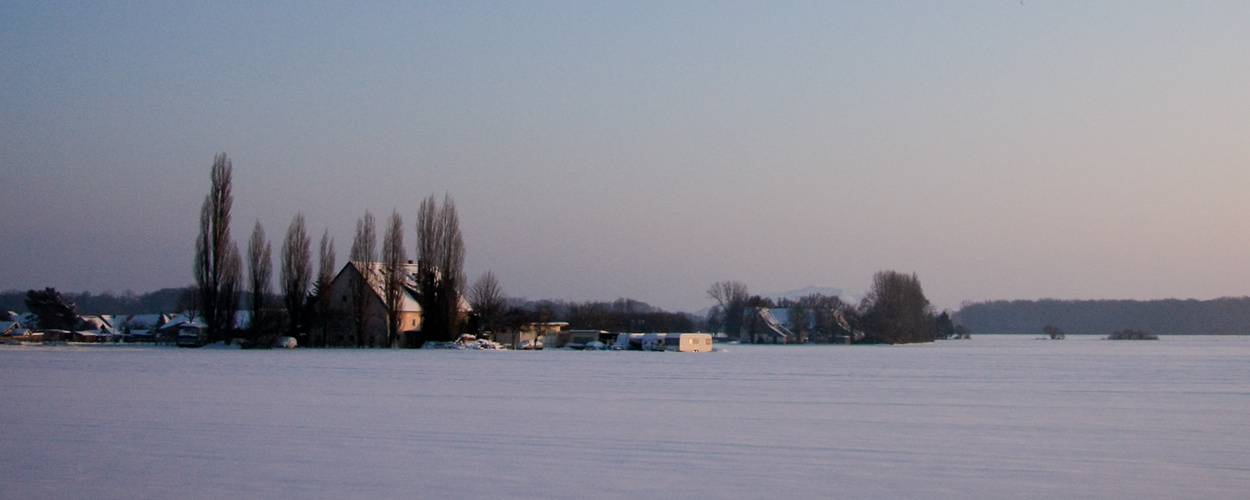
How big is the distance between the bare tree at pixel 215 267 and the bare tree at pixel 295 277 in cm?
276

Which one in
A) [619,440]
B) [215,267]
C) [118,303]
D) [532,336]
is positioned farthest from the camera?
[118,303]

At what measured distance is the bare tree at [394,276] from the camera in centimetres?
5275

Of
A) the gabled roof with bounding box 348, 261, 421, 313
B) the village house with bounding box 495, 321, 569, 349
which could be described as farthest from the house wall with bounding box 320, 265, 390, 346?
the village house with bounding box 495, 321, 569, 349

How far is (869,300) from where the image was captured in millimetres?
91688

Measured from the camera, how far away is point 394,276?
53.3m

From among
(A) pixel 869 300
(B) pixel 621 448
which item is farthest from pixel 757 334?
(B) pixel 621 448

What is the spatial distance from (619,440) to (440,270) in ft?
141

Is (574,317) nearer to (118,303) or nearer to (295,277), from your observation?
(295,277)

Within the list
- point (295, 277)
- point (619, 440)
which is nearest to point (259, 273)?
point (295, 277)

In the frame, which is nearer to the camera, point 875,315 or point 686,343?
point 686,343

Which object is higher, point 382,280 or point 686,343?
point 382,280

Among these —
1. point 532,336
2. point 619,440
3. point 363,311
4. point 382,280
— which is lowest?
point 619,440

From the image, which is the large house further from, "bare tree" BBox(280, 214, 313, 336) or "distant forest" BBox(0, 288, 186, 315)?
"distant forest" BBox(0, 288, 186, 315)

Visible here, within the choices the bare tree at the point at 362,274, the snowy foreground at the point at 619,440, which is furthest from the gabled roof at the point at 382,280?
the snowy foreground at the point at 619,440
